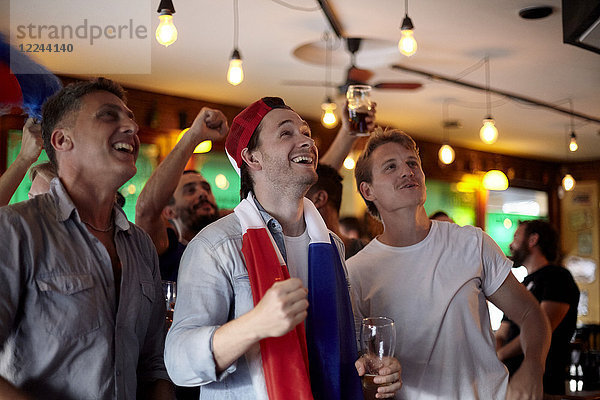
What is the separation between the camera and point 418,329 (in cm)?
214

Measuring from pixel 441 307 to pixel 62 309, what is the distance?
1.25m

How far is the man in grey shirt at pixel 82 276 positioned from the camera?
152cm

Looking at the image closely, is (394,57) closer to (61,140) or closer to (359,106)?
(359,106)

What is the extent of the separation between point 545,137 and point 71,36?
22.4 ft

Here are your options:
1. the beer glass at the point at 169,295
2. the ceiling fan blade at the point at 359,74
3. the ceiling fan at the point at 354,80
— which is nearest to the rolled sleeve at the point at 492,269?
the beer glass at the point at 169,295

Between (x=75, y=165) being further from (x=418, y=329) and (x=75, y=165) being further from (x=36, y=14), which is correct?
(x=36, y=14)

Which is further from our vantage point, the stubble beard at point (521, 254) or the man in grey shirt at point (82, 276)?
the stubble beard at point (521, 254)

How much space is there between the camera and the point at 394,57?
5.41 meters

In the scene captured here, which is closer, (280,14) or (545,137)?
(280,14)

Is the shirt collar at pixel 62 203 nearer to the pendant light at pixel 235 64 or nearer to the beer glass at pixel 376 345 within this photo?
the beer glass at pixel 376 345

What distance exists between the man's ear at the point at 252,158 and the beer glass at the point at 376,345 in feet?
1.91

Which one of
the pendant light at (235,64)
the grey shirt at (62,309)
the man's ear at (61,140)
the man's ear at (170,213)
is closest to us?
the grey shirt at (62,309)

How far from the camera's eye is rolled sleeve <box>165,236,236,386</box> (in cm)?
145

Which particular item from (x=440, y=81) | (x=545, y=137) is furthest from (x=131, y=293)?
(x=545, y=137)
